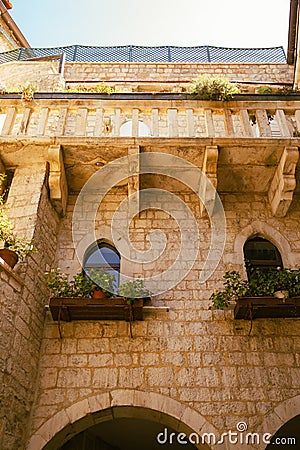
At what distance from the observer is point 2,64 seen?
11.9m

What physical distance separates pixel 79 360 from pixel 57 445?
3.37 feet

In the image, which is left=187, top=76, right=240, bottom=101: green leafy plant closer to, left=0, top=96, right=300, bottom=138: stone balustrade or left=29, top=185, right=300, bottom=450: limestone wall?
left=0, top=96, right=300, bottom=138: stone balustrade

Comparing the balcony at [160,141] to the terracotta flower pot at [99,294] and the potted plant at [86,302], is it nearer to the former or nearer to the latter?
the potted plant at [86,302]

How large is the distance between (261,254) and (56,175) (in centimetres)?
347

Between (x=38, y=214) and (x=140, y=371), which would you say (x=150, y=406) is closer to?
(x=140, y=371)

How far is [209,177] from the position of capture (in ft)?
21.1

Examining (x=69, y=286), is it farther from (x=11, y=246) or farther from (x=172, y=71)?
(x=172, y=71)

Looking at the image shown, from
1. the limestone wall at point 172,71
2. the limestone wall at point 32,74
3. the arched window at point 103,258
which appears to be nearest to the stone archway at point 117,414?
the arched window at point 103,258

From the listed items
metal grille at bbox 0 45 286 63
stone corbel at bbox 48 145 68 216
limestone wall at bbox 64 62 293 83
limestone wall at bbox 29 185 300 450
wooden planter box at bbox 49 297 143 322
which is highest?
metal grille at bbox 0 45 286 63

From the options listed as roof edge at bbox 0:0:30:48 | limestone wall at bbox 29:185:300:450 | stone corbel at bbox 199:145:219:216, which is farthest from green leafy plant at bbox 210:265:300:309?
roof edge at bbox 0:0:30:48

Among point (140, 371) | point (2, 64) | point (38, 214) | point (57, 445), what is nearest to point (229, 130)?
point (38, 214)

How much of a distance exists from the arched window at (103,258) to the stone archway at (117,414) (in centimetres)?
183

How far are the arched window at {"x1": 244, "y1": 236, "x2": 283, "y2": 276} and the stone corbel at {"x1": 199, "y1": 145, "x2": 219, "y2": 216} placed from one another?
0.86 m

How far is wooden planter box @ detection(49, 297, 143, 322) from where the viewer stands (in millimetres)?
5297
